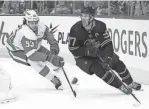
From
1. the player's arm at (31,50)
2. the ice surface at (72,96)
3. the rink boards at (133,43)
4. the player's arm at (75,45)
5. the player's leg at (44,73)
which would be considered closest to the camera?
the ice surface at (72,96)

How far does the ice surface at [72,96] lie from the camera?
11.5 ft

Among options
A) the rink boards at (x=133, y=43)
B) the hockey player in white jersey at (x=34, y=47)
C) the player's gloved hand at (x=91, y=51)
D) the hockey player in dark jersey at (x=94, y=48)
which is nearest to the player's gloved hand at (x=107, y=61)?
the hockey player in dark jersey at (x=94, y=48)

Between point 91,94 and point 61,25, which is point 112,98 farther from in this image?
point 61,25

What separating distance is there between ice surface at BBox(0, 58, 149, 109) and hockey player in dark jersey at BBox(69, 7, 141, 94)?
8.4 inches

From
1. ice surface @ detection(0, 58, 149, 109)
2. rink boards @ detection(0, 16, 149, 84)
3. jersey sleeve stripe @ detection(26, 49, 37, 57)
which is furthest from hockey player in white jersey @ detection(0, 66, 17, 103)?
rink boards @ detection(0, 16, 149, 84)

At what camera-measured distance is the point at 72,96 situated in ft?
13.0

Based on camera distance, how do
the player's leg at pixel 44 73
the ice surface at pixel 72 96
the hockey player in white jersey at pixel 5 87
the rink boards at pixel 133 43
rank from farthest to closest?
the rink boards at pixel 133 43, the player's leg at pixel 44 73, the hockey player in white jersey at pixel 5 87, the ice surface at pixel 72 96

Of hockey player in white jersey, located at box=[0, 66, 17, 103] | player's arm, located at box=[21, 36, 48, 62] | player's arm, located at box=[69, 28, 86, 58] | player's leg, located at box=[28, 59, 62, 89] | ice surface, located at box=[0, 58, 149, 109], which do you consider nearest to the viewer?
ice surface, located at box=[0, 58, 149, 109]

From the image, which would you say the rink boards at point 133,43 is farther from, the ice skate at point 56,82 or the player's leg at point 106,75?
the ice skate at point 56,82

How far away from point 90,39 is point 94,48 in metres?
0.10

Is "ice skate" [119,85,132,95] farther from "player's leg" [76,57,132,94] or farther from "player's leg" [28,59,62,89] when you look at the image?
"player's leg" [28,59,62,89]

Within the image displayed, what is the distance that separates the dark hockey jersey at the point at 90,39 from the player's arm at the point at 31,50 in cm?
41

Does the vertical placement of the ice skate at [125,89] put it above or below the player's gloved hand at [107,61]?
below

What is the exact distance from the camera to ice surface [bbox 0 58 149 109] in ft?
11.5
